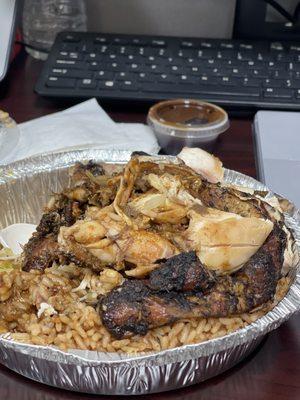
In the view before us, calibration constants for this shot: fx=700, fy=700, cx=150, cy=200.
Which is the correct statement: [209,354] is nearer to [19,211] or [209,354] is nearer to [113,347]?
[113,347]

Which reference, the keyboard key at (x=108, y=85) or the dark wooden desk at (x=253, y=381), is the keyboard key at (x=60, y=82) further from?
the dark wooden desk at (x=253, y=381)

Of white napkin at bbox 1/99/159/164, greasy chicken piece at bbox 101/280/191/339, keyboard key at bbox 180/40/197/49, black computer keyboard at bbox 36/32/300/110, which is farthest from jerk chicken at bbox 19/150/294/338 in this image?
keyboard key at bbox 180/40/197/49

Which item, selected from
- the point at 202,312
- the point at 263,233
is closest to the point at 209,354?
the point at 202,312

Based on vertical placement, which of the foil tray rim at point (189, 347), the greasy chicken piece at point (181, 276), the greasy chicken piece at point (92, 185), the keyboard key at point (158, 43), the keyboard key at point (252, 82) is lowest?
the keyboard key at point (252, 82)

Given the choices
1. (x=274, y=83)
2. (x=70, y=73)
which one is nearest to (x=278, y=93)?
(x=274, y=83)

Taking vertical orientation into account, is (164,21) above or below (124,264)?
below

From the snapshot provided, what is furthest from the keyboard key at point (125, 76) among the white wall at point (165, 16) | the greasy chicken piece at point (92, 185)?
the greasy chicken piece at point (92, 185)

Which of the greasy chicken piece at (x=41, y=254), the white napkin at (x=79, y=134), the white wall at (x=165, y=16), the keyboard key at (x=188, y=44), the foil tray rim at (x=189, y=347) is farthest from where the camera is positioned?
the white wall at (x=165, y=16)

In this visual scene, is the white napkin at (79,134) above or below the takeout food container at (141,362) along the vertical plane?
below

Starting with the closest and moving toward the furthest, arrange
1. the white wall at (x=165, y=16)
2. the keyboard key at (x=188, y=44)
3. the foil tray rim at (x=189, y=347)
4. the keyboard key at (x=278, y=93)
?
the foil tray rim at (x=189, y=347) → the keyboard key at (x=278, y=93) → the keyboard key at (x=188, y=44) → the white wall at (x=165, y=16)

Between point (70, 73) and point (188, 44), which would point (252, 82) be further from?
point (70, 73)
